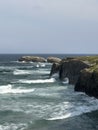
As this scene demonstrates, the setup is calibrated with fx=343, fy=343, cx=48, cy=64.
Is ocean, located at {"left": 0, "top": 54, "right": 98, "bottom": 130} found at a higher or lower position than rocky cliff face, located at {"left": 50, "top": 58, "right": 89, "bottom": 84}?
lower

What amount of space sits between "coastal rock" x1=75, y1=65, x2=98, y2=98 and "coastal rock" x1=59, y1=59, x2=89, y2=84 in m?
10.8

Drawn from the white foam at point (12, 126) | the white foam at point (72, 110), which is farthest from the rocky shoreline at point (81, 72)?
the white foam at point (12, 126)

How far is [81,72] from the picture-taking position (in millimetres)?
51656

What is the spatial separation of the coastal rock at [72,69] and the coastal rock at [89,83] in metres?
10.8

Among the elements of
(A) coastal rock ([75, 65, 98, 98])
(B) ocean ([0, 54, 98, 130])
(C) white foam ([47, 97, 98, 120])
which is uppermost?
(A) coastal rock ([75, 65, 98, 98])

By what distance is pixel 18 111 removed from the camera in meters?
36.8

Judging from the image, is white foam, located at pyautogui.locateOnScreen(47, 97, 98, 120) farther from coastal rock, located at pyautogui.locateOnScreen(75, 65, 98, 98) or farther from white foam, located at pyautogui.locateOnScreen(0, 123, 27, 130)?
coastal rock, located at pyautogui.locateOnScreen(75, 65, 98, 98)

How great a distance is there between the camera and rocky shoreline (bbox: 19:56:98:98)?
4741 cm

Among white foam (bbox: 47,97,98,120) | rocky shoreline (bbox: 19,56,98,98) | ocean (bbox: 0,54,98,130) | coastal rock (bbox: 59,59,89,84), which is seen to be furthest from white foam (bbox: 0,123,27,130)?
coastal rock (bbox: 59,59,89,84)

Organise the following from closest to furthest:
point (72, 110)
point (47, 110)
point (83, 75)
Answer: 1. point (72, 110)
2. point (47, 110)
3. point (83, 75)

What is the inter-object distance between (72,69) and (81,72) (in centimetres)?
1416

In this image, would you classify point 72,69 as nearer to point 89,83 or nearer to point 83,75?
point 83,75

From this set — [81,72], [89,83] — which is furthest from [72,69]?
[89,83]

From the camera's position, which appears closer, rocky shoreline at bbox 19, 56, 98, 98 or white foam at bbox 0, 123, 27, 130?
white foam at bbox 0, 123, 27, 130
